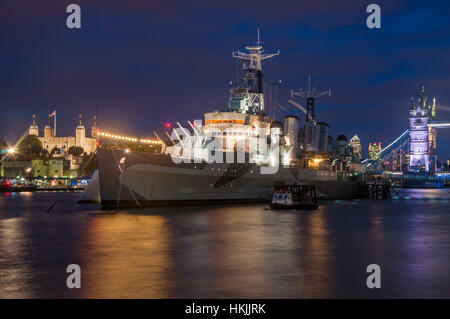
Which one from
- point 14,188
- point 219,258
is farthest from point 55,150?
point 219,258

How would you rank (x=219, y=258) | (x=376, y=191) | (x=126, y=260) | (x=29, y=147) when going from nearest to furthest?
1. (x=126, y=260)
2. (x=219, y=258)
3. (x=376, y=191)
4. (x=29, y=147)

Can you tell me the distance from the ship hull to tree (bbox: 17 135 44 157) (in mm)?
123364

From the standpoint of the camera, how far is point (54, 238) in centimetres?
2156

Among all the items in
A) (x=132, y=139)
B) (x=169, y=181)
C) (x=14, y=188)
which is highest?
(x=132, y=139)

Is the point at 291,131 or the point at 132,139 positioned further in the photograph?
the point at 291,131

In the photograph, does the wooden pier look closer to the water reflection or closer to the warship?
the warship

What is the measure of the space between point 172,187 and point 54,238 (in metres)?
13.7

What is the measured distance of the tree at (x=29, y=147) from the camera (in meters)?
150

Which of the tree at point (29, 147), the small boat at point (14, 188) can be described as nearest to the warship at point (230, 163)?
the small boat at point (14, 188)

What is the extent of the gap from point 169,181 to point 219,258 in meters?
18.4

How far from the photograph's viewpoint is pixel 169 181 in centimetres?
3397

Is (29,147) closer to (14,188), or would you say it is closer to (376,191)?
(14,188)
